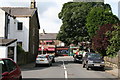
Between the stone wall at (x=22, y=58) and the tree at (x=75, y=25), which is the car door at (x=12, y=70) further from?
the tree at (x=75, y=25)

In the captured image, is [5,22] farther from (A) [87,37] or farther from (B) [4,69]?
(B) [4,69]

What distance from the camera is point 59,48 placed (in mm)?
84000

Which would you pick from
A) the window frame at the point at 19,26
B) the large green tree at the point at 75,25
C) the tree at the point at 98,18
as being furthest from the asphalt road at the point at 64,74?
the large green tree at the point at 75,25

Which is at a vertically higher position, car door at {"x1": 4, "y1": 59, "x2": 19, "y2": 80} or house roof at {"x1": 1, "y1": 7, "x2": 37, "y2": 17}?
house roof at {"x1": 1, "y1": 7, "x2": 37, "y2": 17}

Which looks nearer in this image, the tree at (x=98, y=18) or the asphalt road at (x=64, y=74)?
the asphalt road at (x=64, y=74)

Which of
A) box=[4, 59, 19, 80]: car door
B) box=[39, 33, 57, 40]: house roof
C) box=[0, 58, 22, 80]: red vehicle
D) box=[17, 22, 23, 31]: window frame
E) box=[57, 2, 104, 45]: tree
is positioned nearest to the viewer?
box=[0, 58, 22, 80]: red vehicle

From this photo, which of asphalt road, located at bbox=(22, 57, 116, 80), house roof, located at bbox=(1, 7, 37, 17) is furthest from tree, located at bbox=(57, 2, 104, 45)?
asphalt road, located at bbox=(22, 57, 116, 80)

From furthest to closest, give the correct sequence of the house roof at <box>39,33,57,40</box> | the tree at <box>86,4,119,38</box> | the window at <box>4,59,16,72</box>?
the house roof at <box>39,33,57,40</box> → the tree at <box>86,4,119,38</box> → the window at <box>4,59,16,72</box>

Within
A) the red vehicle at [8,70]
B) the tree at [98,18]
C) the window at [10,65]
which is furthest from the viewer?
the tree at [98,18]

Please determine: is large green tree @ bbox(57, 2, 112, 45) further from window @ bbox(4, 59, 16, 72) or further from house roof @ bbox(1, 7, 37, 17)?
window @ bbox(4, 59, 16, 72)

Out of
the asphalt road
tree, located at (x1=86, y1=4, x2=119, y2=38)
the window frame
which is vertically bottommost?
the asphalt road

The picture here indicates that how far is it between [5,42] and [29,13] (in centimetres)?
1499

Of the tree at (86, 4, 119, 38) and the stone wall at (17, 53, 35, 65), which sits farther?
the tree at (86, 4, 119, 38)

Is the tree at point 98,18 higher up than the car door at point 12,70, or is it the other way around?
the tree at point 98,18
